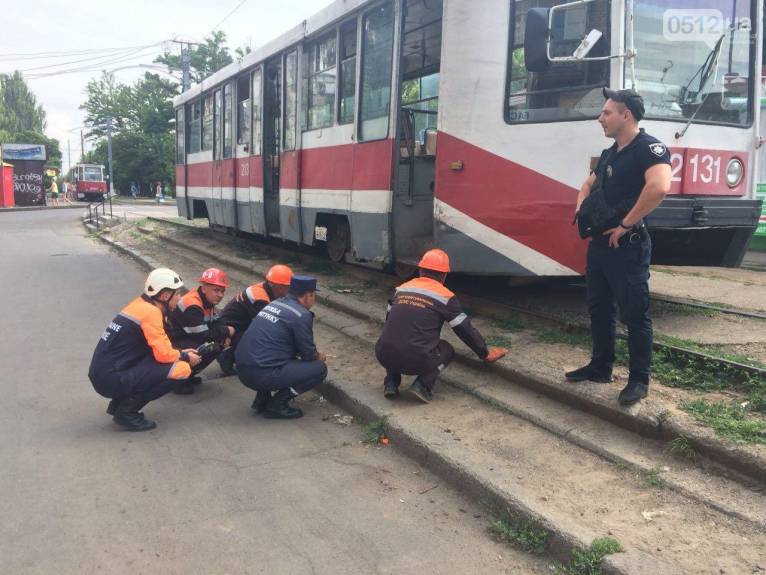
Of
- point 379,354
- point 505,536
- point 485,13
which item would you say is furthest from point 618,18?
point 505,536

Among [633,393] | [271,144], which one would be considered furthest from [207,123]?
[633,393]

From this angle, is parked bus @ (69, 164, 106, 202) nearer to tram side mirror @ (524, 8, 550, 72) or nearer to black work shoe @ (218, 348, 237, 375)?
black work shoe @ (218, 348, 237, 375)

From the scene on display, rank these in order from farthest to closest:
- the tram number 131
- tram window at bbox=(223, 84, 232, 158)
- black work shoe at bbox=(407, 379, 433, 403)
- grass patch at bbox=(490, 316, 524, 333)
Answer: tram window at bbox=(223, 84, 232, 158), grass patch at bbox=(490, 316, 524, 333), the tram number 131, black work shoe at bbox=(407, 379, 433, 403)

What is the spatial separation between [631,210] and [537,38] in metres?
1.76

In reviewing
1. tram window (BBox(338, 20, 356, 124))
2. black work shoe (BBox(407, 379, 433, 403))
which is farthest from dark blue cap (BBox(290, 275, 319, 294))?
tram window (BBox(338, 20, 356, 124))

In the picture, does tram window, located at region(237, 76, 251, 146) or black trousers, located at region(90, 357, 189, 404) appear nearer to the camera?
black trousers, located at region(90, 357, 189, 404)

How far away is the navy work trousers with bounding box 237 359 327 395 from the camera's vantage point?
14.7 ft

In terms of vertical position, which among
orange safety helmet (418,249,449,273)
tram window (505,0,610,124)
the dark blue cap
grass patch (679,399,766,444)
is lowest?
grass patch (679,399,766,444)

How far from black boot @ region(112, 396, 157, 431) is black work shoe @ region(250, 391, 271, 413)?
2.47 ft

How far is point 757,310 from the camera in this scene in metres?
6.51

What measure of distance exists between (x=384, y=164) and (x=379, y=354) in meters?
2.91

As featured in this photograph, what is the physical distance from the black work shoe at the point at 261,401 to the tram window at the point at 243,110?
23.8 ft

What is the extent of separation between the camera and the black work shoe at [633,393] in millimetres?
3859

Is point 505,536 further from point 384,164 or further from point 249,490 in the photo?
point 384,164
